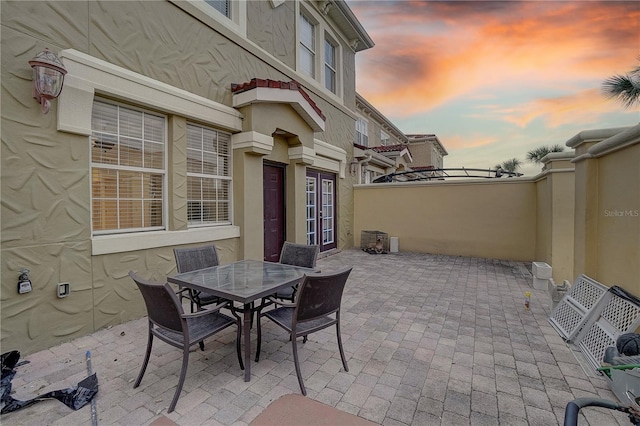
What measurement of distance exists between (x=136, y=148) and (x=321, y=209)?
17.9ft

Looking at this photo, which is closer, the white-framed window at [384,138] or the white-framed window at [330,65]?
the white-framed window at [330,65]

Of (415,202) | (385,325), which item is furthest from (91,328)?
(415,202)

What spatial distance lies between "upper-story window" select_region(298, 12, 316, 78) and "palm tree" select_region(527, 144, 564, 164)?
64.1 ft

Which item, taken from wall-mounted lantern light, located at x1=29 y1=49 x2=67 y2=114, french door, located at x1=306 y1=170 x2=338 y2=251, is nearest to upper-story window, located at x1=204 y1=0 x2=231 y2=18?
wall-mounted lantern light, located at x1=29 y1=49 x2=67 y2=114

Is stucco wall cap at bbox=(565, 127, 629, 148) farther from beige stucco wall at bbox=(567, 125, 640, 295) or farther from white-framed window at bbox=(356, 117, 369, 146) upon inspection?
white-framed window at bbox=(356, 117, 369, 146)

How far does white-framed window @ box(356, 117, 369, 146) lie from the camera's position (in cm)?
1384

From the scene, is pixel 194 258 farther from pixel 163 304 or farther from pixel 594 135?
pixel 594 135

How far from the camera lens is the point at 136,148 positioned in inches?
157

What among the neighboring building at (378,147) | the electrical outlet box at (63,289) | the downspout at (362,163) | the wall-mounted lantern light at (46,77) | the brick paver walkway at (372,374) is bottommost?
the brick paver walkway at (372,374)

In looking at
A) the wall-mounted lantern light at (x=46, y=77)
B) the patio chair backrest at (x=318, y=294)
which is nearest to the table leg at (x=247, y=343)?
the patio chair backrest at (x=318, y=294)

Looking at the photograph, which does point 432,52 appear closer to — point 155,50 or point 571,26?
point 571,26

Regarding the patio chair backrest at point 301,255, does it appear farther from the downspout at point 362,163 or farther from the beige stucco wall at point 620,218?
the downspout at point 362,163

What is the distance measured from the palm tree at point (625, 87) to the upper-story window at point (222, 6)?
38.1ft

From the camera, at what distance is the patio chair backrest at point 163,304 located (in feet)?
6.90
